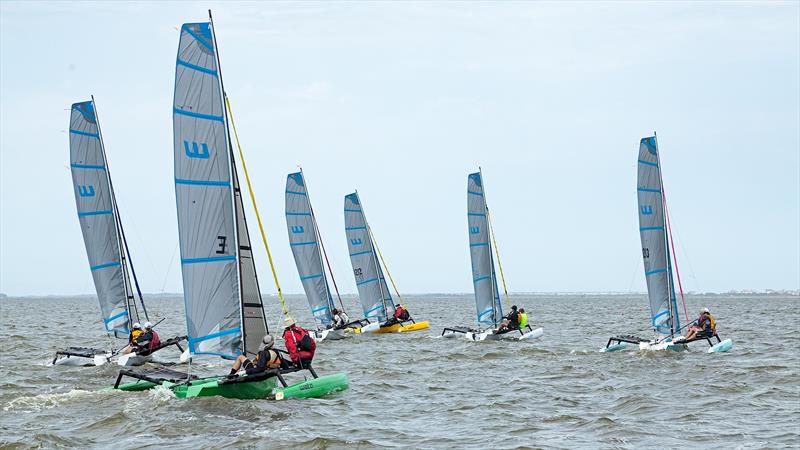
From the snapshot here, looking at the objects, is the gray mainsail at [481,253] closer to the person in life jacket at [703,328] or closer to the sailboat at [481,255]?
the sailboat at [481,255]

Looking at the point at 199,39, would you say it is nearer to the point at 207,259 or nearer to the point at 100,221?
the point at 207,259

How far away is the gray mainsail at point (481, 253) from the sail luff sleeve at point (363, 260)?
22.5 feet

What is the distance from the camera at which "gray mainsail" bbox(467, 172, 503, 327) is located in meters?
37.8

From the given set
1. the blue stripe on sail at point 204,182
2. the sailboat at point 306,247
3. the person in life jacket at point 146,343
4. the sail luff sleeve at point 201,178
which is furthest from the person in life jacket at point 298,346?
the sailboat at point 306,247

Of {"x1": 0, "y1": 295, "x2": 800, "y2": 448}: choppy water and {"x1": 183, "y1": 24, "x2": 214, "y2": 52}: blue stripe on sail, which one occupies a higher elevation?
{"x1": 183, "y1": 24, "x2": 214, "y2": 52}: blue stripe on sail

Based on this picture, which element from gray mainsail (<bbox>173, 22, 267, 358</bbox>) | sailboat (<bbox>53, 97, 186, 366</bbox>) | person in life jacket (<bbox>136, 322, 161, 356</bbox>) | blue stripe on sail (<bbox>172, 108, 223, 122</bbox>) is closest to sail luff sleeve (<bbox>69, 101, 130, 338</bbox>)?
sailboat (<bbox>53, 97, 186, 366</bbox>)

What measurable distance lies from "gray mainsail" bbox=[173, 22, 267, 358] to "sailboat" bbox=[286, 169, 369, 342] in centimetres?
2260

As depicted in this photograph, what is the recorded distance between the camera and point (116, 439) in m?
Answer: 14.9

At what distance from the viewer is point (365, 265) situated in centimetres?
4369

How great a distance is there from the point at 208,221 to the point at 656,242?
17750mm

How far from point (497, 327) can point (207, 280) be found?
22096 millimetres

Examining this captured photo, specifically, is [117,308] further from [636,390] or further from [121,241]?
[636,390]

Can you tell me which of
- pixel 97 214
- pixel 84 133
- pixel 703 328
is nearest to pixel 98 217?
pixel 97 214

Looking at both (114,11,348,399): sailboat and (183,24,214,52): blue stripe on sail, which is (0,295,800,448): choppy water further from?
(183,24,214,52): blue stripe on sail
